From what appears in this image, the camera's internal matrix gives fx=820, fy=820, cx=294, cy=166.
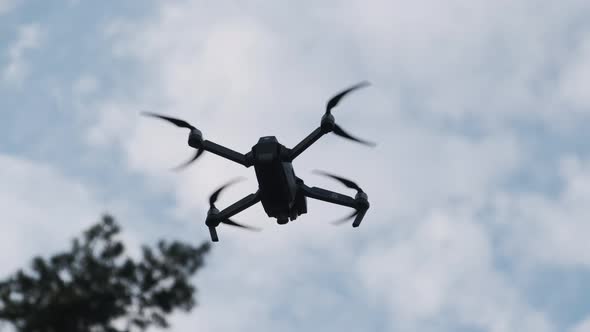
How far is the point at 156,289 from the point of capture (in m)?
39.6

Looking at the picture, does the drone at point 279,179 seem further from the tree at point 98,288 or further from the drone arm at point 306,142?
the tree at point 98,288

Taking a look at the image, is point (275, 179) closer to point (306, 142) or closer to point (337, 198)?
point (306, 142)

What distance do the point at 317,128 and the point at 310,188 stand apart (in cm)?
97

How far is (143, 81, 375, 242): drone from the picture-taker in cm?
1128

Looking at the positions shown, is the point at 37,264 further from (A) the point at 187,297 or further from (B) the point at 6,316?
(A) the point at 187,297

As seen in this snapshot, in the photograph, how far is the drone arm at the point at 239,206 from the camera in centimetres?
1178

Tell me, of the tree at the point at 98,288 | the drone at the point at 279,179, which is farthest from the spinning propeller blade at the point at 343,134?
the tree at the point at 98,288

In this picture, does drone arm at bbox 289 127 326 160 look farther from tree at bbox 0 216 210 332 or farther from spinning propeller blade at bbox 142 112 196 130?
tree at bbox 0 216 210 332

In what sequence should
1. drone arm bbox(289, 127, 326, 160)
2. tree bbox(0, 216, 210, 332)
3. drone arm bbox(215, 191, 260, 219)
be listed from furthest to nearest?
tree bbox(0, 216, 210, 332), drone arm bbox(215, 191, 260, 219), drone arm bbox(289, 127, 326, 160)

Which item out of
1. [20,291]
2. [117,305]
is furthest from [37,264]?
[117,305]

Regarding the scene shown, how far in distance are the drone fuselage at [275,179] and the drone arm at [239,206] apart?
0.12 m

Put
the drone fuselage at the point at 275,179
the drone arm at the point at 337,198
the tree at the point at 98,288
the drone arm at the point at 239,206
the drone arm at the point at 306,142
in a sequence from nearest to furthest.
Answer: the drone fuselage at the point at 275,179 → the drone arm at the point at 306,142 → the drone arm at the point at 239,206 → the drone arm at the point at 337,198 → the tree at the point at 98,288

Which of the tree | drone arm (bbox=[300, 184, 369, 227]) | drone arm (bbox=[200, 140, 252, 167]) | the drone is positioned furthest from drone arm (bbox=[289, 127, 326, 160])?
the tree

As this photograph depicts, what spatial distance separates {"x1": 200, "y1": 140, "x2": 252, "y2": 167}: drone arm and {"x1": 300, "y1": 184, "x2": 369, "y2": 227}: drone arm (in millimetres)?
1014
